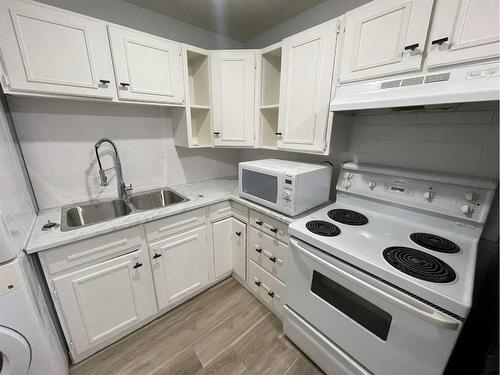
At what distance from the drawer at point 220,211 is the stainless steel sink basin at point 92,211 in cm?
63

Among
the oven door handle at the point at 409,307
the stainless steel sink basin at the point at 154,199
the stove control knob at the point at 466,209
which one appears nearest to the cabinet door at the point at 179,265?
the stainless steel sink basin at the point at 154,199

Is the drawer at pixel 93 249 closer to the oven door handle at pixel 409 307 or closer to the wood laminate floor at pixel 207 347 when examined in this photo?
the wood laminate floor at pixel 207 347

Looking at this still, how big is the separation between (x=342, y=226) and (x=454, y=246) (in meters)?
0.53

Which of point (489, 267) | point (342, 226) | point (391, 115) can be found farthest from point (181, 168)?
point (489, 267)

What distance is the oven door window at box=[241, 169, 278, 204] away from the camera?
1494mm

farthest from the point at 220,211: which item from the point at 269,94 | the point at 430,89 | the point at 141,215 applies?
the point at 430,89

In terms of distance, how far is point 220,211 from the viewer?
6.12 feet

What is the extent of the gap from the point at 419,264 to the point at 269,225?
904 mm

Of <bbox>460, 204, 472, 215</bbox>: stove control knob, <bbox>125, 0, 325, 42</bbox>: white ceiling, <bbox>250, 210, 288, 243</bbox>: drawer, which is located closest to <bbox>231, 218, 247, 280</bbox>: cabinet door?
<bbox>250, 210, 288, 243</bbox>: drawer

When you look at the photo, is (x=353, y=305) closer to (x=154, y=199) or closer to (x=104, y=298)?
(x=104, y=298)

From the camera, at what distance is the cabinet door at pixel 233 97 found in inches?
71.4

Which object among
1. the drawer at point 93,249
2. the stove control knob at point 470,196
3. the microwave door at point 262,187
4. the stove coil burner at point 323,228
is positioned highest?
the stove control knob at point 470,196

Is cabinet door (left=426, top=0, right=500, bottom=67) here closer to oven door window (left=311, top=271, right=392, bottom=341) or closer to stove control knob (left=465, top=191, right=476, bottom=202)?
stove control knob (left=465, top=191, right=476, bottom=202)

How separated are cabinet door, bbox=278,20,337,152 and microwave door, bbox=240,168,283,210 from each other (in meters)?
0.36
